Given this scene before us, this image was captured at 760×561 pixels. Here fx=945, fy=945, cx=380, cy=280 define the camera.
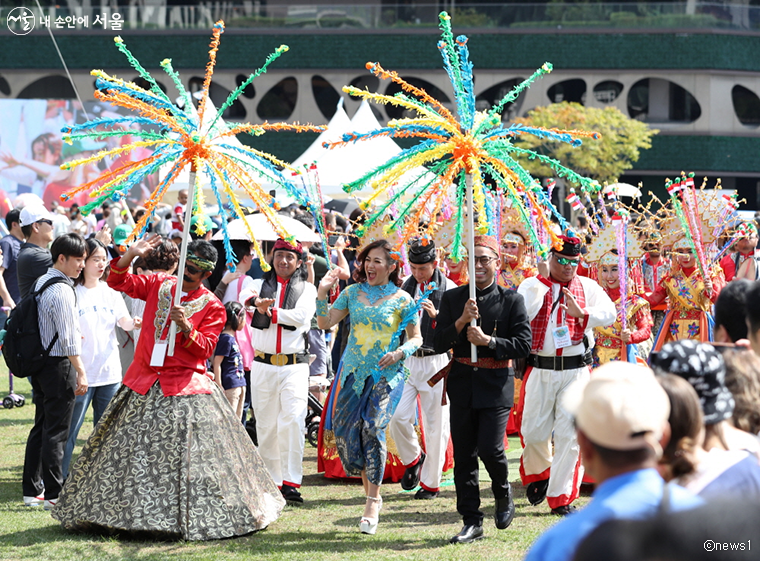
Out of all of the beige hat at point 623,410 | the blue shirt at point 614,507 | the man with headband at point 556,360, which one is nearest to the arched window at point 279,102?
the man with headband at point 556,360

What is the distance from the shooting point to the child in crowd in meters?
8.08

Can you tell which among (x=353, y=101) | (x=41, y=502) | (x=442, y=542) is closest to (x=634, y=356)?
(x=442, y=542)

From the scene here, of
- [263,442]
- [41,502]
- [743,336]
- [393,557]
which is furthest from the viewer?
[263,442]

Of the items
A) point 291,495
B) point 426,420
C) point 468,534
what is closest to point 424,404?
point 426,420

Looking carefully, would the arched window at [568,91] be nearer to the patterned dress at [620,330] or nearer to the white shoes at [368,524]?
the patterned dress at [620,330]

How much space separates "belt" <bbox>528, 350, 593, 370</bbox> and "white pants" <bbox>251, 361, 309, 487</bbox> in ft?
5.77

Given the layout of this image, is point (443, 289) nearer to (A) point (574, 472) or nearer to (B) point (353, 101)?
(A) point (574, 472)

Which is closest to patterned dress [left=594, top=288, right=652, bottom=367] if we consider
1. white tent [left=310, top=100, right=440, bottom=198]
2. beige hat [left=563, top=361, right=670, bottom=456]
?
beige hat [left=563, top=361, right=670, bottom=456]

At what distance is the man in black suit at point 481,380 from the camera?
6.09 m

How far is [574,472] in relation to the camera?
22.5 ft

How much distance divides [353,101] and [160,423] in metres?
30.5

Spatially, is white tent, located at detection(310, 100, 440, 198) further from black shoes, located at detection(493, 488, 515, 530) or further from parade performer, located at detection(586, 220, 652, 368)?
black shoes, located at detection(493, 488, 515, 530)

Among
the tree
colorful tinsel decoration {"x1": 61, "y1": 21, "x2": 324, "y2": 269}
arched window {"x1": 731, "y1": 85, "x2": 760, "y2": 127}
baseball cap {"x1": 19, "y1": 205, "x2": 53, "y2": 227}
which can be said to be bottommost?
baseball cap {"x1": 19, "y1": 205, "x2": 53, "y2": 227}

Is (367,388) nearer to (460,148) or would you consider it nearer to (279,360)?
(279,360)
